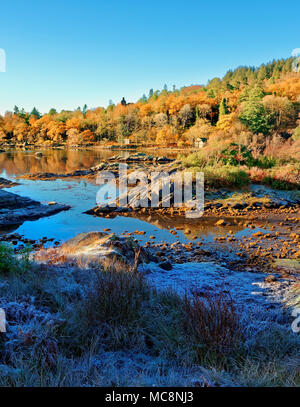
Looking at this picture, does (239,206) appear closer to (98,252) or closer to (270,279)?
(270,279)

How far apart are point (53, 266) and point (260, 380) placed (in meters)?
3.53

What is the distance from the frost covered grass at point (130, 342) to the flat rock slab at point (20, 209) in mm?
6916

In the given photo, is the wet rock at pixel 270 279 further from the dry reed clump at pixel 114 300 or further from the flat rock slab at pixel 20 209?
the flat rock slab at pixel 20 209

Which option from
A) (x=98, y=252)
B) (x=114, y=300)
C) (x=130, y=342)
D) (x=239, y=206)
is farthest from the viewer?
(x=239, y=206)

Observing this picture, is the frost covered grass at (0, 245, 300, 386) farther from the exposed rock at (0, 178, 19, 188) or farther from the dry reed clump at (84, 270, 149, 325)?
the exposed rock at (0, 178, 19, 188)

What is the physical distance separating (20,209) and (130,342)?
367 inches

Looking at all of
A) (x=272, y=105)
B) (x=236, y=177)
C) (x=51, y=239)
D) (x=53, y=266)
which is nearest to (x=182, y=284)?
(x=53, y=266)

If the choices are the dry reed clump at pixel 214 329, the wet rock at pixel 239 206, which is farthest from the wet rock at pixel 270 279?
the wet rock at pixel 239 206

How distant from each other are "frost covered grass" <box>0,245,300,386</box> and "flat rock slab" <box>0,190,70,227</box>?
692 centimetres

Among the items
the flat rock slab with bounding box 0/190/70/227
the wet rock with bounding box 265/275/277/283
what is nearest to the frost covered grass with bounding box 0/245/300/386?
the wet rock with bounding box 265/275/277/283

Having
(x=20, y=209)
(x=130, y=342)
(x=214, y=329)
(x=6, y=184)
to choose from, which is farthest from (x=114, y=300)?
(x=6, y=184)

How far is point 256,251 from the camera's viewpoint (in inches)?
266

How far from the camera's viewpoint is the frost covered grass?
6.89 feet

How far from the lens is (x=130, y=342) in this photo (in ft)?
8.82
